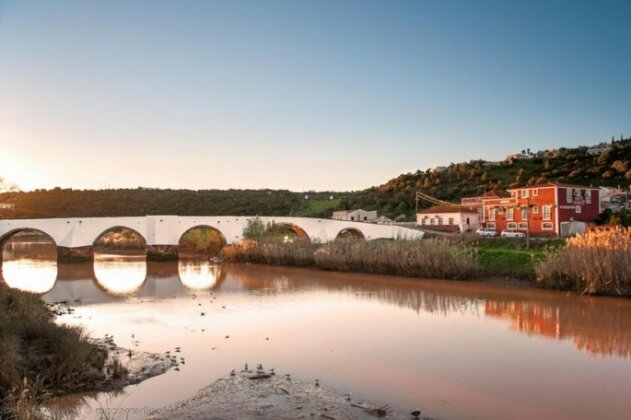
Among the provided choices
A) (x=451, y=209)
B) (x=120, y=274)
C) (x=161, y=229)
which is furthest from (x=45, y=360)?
(x=451, y=209)

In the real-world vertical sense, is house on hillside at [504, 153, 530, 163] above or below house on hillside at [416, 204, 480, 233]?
above

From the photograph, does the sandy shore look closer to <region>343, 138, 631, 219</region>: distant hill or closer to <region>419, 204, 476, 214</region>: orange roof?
<region>419, 204, 476, 214</region>: orange roof

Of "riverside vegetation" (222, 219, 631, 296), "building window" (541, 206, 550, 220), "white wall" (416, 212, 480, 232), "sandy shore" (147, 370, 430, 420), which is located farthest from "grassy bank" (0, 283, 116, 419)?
"white wall" (416, 212, 480, 232)

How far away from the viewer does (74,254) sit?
3284cm

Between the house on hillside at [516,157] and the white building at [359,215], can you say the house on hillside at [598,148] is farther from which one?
the white building at [359,215]

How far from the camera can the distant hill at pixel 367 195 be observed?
61.4m

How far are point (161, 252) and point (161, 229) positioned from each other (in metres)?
1.45

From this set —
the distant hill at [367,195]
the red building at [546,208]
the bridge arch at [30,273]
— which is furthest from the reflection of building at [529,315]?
the distant hill at [367,195]

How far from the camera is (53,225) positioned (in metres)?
32.7

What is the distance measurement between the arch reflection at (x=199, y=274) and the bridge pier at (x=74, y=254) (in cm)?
543

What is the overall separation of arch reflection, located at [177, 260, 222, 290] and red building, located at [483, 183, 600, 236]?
65.4 ft

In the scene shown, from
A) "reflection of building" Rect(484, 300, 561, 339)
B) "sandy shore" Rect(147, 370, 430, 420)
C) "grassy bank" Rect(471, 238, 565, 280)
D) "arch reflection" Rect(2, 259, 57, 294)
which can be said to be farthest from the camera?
"arch reflection" Rect(2, 259, 57, 294)

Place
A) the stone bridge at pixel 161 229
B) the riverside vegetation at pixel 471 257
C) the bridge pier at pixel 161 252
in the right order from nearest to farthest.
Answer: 1. the riverside vegetation at pixel 471 257
2. the stone bridge at pixel 161 229
3. the bridge pier at pixel 161 252

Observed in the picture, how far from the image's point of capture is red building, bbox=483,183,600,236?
3550 centimetres
